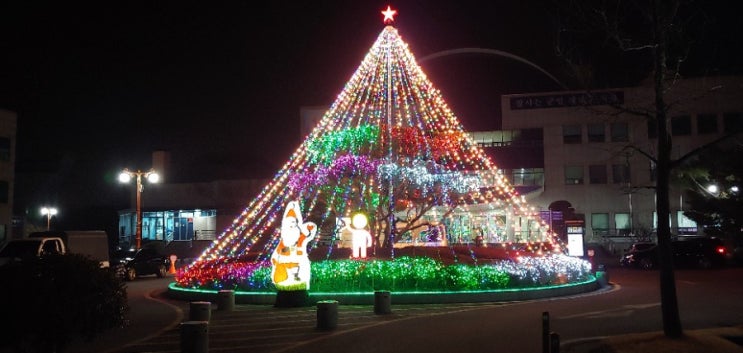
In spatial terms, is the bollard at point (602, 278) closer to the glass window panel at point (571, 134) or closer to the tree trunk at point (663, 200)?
the tree trunk at point (663, 200)

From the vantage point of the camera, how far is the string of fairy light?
24.4m

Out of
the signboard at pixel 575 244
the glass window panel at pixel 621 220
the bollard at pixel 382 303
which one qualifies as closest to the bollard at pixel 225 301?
the bollard at pixel 382 303

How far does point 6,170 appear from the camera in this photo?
162 feet

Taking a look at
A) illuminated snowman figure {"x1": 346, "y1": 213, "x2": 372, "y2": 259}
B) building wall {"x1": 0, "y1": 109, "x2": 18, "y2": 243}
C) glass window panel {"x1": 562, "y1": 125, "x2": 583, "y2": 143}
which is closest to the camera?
illuminated snowman figure {"x1": 346, "y1": 213, "x2": 372, "y2": 259}

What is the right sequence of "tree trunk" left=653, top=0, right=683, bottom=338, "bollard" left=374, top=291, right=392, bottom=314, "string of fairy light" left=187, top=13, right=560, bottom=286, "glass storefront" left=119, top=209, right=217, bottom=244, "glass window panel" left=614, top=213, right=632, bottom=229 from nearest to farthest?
"tree trunk" left=653, top=0, right=683, bottom=338
"bollard" left=374, top=291, right=392, bottom=314
"string of fairy light" left=187, top=13, right=560, bottom=286
"glass window panel" left=614, top=213, right=632, bottom=229
"glass storefront" left=119, top=209, right=217, bottom=244

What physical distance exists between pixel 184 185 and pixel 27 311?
47858 millimetres

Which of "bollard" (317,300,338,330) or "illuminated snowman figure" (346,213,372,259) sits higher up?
"illuminated snowman figure" (346,213,372,259)

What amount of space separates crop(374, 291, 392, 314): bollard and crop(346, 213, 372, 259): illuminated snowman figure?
6164 millimetres

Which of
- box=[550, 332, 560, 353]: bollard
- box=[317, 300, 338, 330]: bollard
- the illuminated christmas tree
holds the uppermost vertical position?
the illuminated christmas tree

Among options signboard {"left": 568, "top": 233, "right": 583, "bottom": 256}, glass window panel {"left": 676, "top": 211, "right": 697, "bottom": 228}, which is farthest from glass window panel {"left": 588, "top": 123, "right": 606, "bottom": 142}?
signboard {"left": 568, "top": 233, "right": 583, "bottom": 256}

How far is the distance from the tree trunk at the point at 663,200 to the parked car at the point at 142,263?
2432 cm

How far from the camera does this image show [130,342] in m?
12.9

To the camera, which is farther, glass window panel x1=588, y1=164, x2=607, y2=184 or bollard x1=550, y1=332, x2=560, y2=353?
glass window panel x1=588, y1=164, x2=607, y2=184

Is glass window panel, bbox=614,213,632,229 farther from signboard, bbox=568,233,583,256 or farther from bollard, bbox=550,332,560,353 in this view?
bollard, bbox=550,332,560,353
